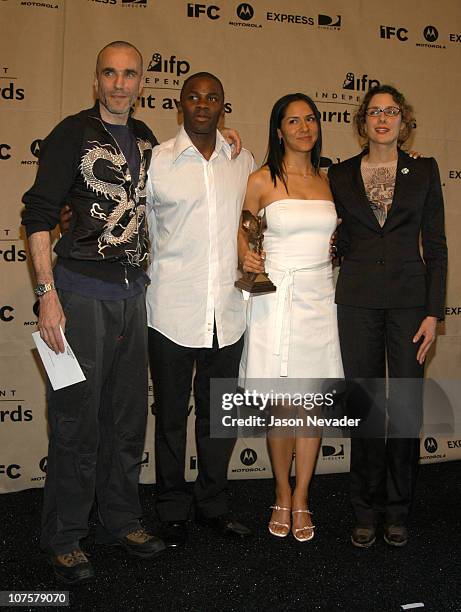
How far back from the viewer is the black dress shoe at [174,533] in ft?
8.49

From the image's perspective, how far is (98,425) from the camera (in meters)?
2.44

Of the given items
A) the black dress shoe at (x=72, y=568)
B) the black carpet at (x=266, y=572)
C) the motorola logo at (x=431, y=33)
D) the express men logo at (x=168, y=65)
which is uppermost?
the motorola logo at (x=431, y=33)

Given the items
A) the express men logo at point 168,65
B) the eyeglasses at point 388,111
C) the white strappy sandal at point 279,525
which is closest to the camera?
the eyeglasses at point 388,111

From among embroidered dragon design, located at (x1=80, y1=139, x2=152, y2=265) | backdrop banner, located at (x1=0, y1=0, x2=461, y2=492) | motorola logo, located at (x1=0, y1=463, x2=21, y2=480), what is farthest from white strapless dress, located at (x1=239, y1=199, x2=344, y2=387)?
motorola logo, located at (x1=0, y1=463, x2=21, y2=480)

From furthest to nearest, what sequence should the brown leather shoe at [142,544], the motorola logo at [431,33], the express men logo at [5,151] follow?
the motorola logo at [431,33] < the express men logo at [5,151] < the brown leather shoe at [142,544]

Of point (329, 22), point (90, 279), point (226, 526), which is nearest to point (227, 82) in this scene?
point (329, 22)

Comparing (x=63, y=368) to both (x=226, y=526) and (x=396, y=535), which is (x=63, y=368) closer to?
(x=226, y=526)

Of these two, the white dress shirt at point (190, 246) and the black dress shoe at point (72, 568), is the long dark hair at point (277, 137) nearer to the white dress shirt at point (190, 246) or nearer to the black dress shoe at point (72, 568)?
the white dress shirt at point (190, 246)

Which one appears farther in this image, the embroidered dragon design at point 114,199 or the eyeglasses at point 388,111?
the eyeglasses at point 388,111

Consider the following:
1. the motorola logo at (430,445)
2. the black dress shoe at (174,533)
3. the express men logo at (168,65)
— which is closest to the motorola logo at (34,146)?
the express men logo at (168,65)

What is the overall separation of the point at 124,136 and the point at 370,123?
972 millimetres

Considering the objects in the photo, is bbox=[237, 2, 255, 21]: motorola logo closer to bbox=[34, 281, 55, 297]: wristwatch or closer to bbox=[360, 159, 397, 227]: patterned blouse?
bbox=[360, 159, 397, 227]: patterned blouse

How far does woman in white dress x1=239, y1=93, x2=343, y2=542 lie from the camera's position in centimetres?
260

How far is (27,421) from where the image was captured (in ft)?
11.0
